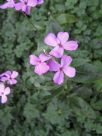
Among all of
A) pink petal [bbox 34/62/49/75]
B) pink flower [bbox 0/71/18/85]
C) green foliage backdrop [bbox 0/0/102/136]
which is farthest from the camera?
green foliage backdrop [bbox 0/0/102/136]

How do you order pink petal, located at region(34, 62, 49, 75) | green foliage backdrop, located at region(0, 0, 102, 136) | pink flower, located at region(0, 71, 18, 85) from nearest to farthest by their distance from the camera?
1. pink petal, located at region(34, 62, 49, 75)
2. pink flower, located at region(0, 71, 18, 85)
3. green foliage backdrop, located at region(0, 0, 102, 136)

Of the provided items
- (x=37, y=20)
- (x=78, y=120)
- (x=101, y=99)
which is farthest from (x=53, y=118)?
(x=37, y=20)

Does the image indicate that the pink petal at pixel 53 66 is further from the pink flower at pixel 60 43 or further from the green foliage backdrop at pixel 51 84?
the green foliage backdrop at pixel 51 84

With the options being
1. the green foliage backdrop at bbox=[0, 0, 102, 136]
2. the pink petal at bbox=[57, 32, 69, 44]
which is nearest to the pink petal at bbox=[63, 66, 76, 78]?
the pink petal at bbox=[57, 32, 69, 44]

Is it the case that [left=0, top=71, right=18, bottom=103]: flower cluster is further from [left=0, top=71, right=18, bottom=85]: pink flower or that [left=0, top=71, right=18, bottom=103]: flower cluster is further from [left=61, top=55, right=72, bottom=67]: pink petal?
[left=61, top=55, right=72, bottom=67]: pink petal

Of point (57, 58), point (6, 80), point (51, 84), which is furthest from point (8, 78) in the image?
point (57, 58)

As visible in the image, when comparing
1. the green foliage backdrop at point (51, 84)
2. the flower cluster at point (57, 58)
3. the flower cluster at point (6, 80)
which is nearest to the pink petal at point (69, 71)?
the flower cluster at point (57, 58)

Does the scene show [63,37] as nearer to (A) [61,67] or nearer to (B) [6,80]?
(A) [61,67]

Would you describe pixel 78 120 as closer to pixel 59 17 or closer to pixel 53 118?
pixel 53 118
